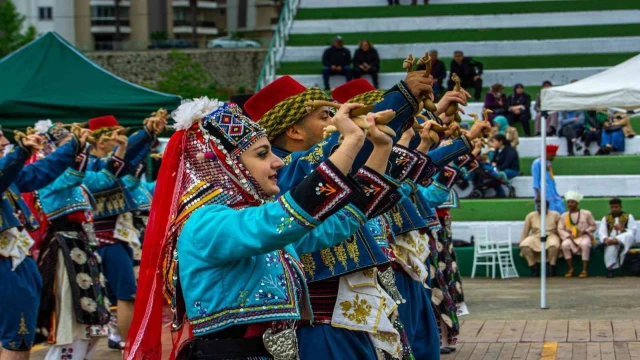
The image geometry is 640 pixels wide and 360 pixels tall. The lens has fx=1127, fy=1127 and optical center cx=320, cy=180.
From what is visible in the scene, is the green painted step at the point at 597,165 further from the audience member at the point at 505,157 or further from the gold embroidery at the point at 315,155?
the gold embroidery at the point at 315,155

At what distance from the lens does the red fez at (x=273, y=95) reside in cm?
539

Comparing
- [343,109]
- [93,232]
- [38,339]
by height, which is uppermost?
[343,109]

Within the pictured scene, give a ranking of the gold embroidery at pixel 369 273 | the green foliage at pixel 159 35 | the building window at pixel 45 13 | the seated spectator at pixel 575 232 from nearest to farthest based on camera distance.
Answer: the gold embroidery at pixel 369 273, the seated spectator at pixel 575 232, the green foliage at pixel 159 35, the building window at pixel 45 13

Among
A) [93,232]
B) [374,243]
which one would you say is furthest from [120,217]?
[374,243]

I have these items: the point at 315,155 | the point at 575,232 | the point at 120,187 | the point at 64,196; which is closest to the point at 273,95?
the point at 315,155

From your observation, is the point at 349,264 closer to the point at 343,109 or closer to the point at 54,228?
the point at 343,109

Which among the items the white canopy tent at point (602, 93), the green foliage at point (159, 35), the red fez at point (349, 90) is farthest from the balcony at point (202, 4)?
the red fez at point (349, 90)

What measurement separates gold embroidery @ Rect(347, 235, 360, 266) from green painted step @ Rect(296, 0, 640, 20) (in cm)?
2142

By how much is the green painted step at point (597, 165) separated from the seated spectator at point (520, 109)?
1794mm

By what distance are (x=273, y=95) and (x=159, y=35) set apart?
39656mm

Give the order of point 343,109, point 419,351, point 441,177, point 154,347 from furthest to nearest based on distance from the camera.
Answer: point 441,177
point 419,351
point 154,347
point 343,109

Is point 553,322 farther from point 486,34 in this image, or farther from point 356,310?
point 486,34

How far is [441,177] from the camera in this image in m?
8.59

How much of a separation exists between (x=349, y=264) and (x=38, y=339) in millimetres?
4506
